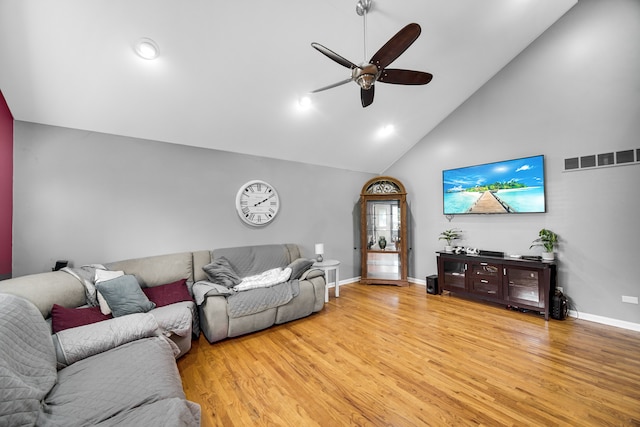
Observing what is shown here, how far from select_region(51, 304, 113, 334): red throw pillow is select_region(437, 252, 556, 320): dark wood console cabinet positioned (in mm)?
4449

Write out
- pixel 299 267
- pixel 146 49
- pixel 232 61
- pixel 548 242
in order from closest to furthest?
pixel 146 49 < pixel 232 61 < pixel 548 242 < pixel 299 267

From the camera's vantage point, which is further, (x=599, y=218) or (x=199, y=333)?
(x=599, y=218)

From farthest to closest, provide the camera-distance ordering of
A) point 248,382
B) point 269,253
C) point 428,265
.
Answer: point 428,265 < point 269,253 < point 248,382

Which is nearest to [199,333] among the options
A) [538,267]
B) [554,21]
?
[538,267]

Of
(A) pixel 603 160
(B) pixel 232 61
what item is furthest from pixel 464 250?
(B) pixel 232 61

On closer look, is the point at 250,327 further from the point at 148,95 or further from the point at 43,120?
the point at 43,120

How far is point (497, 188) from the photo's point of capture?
3.73m

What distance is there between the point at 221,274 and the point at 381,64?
2.83 m

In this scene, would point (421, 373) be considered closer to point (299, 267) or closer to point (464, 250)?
point (299, 267)

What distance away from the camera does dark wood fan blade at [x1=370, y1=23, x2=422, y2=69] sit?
1.70 m

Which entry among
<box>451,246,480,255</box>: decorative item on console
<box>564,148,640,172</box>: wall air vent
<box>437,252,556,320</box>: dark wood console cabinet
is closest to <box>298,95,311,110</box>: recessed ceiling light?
<box>437,252,556,320</box>: dark wood console cabinet

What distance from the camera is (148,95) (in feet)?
8.37

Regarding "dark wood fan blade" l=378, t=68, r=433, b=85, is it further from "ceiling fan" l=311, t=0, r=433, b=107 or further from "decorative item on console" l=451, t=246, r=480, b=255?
"decorative item on console" l=451, t=246, r=480, b=255

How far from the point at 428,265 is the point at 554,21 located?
402 centimetres
